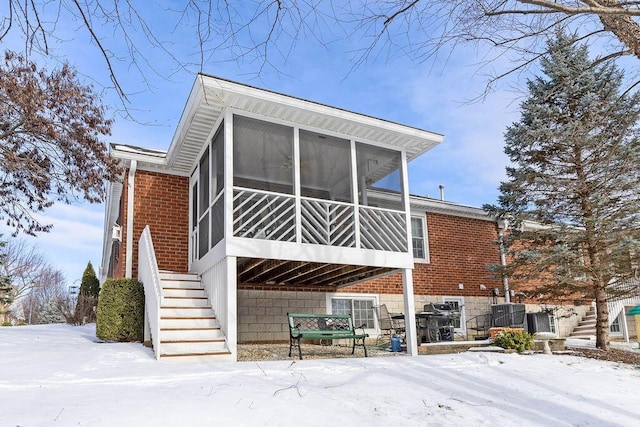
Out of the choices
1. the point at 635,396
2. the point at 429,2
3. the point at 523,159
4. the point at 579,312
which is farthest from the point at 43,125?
the point at 579,312

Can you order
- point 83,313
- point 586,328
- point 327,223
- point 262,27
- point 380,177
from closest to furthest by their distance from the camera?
point 262,27 < point 327,223 < point 380,177 < point 586,328 < point 83,313

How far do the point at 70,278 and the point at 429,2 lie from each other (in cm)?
4569

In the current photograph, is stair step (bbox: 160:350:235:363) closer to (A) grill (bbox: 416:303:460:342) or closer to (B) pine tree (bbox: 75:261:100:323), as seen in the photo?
(A) grill (bbox: 416:303:460:342)

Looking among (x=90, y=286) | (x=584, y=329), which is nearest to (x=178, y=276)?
(x=584, y=329)

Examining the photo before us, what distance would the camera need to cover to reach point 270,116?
893 cm

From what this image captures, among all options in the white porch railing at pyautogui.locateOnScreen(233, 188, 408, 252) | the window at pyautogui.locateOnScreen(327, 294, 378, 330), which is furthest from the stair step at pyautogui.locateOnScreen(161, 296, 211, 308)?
the window at pyautogui.locateOnScreen(327, 294, 378, 330)

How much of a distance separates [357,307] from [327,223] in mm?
4190

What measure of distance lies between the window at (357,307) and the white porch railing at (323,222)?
2.95 metres

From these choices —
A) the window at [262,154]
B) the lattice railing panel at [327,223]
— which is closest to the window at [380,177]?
the lattice railing panel at [327,223]

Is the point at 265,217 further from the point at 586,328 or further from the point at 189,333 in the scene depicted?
the point at 586,328

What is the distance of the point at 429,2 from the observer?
484 cm

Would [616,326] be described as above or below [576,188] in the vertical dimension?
below

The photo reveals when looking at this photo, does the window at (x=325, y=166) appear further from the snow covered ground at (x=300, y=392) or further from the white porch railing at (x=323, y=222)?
the snow covered ground at (x=300, y=392)

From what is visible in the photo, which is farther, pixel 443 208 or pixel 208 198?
pixel 443 208
